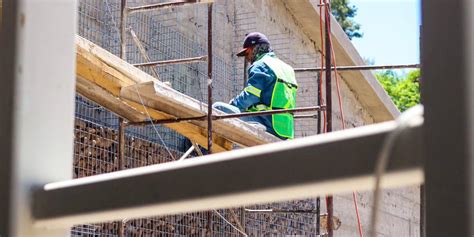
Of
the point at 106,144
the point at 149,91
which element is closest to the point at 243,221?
the point at 106,144

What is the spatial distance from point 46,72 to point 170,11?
5789 mm

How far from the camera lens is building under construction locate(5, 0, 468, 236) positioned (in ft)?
2.60

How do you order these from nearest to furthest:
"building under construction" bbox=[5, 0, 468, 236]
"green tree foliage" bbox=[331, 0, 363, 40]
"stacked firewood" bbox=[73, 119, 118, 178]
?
"building under construction" bbox=[5, 0, 468, 236] < "stacked firewood" bbox=[73, 119, 118, 178] < "green tree foliage" bbox=[331, 0, 363, 40]

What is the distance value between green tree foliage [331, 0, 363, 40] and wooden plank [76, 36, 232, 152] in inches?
776

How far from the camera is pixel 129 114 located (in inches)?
194

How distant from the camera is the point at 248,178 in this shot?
74cm

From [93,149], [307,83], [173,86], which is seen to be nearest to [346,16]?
[307,83]

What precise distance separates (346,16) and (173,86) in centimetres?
1877

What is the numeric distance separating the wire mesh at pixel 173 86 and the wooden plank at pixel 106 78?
0.99 feet

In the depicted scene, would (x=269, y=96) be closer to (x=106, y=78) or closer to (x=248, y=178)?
(x=106, y=78)

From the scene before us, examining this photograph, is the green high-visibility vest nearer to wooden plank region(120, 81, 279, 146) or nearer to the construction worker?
the construction worker

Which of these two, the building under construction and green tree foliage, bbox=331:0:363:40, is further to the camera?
green tree foliage, bbox=331:0:363:40

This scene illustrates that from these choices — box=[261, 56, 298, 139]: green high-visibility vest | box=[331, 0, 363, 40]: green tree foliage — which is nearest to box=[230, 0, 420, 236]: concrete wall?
box=[261, 56, 298, 139]: green high-visibility vest

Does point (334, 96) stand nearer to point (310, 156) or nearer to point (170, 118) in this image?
point (170, 118)
